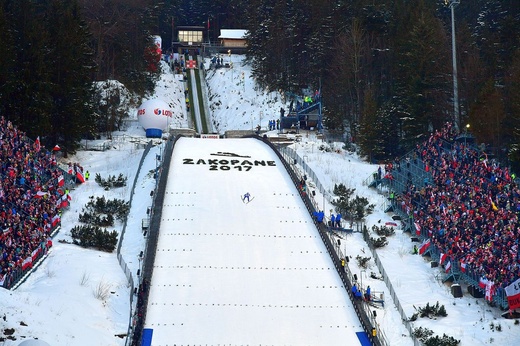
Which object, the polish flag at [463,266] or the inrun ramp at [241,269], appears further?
the polish flag at [463,266]

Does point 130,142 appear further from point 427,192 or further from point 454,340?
point 454,340

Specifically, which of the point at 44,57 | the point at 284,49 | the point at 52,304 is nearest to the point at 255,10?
the point at 284,49

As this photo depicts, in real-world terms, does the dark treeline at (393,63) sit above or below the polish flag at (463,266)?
above

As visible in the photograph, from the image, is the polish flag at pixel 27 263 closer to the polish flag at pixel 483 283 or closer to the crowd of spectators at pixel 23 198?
the crowd of spectators at pixel 23 198

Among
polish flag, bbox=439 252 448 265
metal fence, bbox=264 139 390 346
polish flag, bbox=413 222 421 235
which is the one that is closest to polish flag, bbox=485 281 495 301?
polish flag, bbox=439 252 448 265

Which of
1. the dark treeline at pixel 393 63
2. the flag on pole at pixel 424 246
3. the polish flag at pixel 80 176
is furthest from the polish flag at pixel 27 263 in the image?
the dark treeline at pixel 393 63

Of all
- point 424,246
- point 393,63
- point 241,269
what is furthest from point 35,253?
point 393,63

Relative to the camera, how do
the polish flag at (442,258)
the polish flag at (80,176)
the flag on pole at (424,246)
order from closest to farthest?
the polish flag at (442,258) → the flag on pole at (424,246) → the polish flag at (80,176)

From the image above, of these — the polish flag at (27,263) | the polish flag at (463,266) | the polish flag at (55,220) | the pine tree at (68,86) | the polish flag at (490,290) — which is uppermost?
the pine tree at (68,86)
